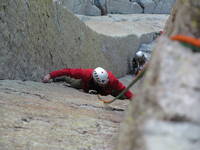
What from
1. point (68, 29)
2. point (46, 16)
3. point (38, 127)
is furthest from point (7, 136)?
point (68, 29)

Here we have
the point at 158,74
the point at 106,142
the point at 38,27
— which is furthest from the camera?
the point at 38,27

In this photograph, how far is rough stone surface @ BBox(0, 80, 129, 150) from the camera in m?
2.00

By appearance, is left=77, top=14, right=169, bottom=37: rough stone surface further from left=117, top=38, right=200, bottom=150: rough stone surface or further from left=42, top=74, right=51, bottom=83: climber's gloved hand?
left=117, top=38, right=200, bottom=150: rough stone surface

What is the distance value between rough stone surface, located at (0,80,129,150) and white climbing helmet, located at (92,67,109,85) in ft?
4.25

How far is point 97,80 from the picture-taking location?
4.70m

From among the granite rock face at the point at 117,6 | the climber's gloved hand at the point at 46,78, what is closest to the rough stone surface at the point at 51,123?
the climber's gloved hand at the point at 46,78

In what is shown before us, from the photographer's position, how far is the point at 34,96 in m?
3.15

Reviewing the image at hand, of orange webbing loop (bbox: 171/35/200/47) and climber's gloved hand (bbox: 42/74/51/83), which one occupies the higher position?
orange webbing loop (bbox: 171/35/200/47)

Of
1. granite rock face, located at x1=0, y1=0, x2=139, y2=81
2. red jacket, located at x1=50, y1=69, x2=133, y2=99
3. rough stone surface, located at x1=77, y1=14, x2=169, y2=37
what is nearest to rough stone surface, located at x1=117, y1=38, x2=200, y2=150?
granite rock face, located at x1=0, y1=0, x2=139, y2=81

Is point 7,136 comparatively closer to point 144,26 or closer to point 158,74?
point 158,74

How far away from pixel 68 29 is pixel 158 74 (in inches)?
173

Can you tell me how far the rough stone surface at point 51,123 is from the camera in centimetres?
200

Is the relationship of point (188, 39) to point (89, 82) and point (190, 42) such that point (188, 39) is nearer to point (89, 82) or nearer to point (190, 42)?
point (190, 42)

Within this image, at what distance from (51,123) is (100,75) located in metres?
2.30
